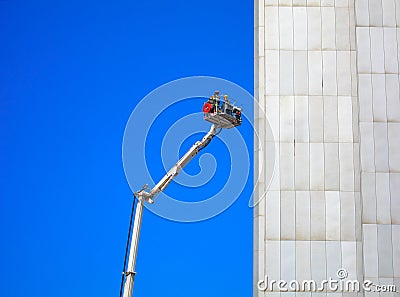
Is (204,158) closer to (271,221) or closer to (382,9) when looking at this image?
(271,221)

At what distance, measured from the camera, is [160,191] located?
681 centimetres

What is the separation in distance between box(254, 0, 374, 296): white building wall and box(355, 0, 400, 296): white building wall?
0.10m

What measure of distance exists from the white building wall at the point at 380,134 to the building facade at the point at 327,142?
0.01 meters

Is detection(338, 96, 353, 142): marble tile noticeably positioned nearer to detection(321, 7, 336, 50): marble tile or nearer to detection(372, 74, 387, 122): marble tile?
detection(372, 74, 387, 122): marble tile

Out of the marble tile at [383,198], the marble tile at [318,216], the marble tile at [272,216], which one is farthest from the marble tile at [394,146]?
the marble tile at [272,216]

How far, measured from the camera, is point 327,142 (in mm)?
7062

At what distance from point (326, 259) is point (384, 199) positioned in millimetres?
918

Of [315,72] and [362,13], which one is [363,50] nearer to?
[362,13]

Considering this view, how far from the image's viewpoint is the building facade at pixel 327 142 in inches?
269

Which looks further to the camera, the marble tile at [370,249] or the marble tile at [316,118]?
the marble tile at [316,118]

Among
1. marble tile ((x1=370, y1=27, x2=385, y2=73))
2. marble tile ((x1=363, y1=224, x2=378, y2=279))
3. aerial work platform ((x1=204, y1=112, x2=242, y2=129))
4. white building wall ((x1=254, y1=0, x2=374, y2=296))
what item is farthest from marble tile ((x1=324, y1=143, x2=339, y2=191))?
aerial work platform ((x1=204, y1=112, x2=242, y2=129))

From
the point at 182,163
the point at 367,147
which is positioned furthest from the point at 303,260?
the point at 182,163

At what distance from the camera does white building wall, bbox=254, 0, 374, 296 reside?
686 cm

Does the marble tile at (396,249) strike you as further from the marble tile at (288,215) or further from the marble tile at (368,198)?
the marble tile at (288,215)
